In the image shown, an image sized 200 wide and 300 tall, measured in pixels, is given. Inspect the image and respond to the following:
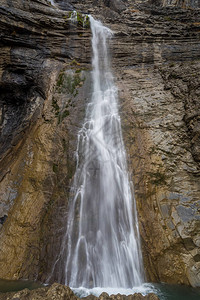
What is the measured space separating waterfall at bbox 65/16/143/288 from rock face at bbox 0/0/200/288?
0.34 metres

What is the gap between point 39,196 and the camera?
685 centimetres

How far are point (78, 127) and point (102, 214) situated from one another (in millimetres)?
4049

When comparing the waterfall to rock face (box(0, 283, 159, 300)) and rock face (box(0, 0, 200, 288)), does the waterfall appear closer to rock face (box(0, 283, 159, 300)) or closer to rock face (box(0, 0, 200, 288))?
rock face (box(0, 0, 200, 288))

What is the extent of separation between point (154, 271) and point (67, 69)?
10897mm

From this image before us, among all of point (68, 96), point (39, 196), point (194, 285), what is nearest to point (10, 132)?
point (68, 96)

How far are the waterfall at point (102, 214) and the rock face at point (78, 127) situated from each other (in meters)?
0.34

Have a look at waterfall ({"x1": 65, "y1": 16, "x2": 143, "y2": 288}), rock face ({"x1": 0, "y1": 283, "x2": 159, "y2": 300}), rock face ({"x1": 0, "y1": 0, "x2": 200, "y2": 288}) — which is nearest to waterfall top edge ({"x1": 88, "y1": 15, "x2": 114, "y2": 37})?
rock face ({"x1": 0, "y1": 0, "x2": 200, "y2": 288})

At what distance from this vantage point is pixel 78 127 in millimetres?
8672

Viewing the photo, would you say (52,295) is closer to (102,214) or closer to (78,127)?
(102,214)

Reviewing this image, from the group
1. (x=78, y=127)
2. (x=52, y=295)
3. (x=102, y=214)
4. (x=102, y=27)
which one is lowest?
(x=52, y=295)

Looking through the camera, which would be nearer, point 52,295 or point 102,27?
point 52,295

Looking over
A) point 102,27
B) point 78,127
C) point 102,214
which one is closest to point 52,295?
point 102,214

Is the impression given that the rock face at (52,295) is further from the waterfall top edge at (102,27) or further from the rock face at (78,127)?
the waterfall top edge at (102,27)

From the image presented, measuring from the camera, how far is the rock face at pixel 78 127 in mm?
5809
